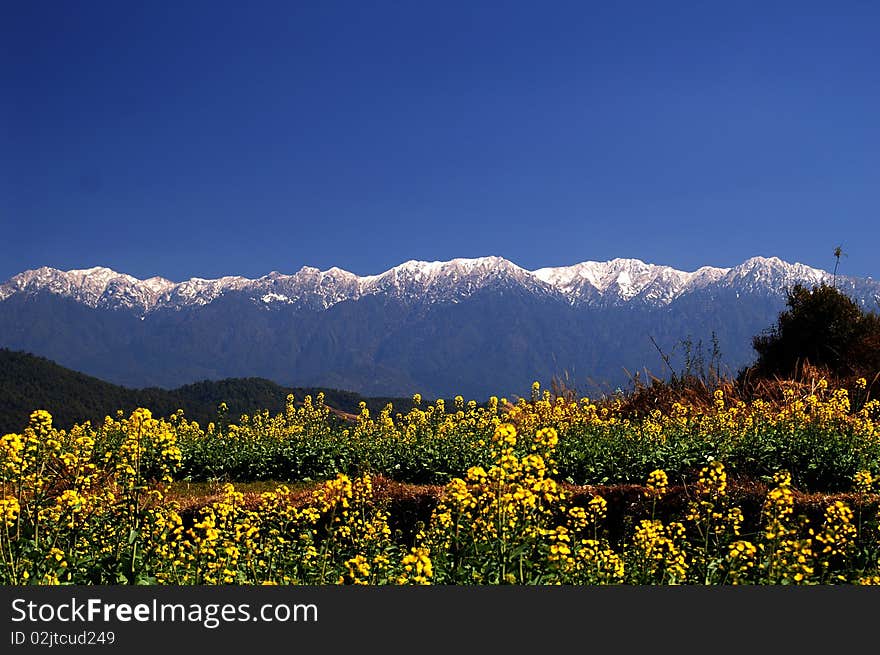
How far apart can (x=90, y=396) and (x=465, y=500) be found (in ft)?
338

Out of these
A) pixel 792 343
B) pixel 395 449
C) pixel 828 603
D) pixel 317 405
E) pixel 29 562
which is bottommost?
pixel 828 603

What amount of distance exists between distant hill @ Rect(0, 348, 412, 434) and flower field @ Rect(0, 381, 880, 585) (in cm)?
6703

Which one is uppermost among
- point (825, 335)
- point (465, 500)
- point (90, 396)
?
point (90, 396)

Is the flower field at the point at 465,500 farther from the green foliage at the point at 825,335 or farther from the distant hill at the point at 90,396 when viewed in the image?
the distant hill at the point at 90,396

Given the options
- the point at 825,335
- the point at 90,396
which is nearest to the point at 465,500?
the point at 825,335

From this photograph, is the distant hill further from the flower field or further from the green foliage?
the flower field

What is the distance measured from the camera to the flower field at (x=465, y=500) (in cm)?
531

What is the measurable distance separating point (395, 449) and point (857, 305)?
14.6m

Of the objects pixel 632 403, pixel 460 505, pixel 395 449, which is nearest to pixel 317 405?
pixel 395 449

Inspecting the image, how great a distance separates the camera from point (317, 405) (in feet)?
49.3

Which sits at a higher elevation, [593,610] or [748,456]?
[748,456]

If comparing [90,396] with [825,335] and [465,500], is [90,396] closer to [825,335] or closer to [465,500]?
[825,335]

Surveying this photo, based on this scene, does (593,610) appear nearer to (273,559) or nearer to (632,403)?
(273,559)

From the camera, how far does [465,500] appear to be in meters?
4.87
